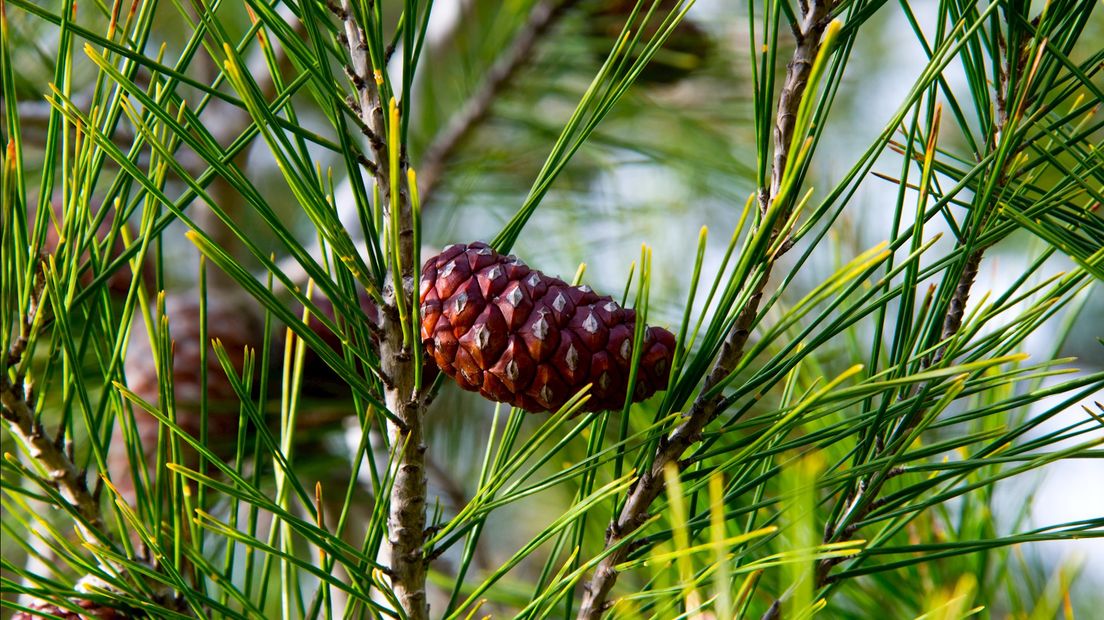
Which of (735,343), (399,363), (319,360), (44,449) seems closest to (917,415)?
(735,343)

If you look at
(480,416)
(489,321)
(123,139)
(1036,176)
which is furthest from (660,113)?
(489,321)

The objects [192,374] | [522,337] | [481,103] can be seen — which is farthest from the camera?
[481,103]

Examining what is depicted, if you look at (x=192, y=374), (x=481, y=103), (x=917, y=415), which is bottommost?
(x=192, y=374)

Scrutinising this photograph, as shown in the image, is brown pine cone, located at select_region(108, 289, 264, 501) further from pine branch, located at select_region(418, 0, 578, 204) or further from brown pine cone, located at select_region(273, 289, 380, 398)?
pine branch, located at select_region(418, 0, 578, 204)

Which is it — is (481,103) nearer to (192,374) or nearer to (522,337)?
(192,374)

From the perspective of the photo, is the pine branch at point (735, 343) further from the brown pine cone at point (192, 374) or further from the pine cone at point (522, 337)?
the brown pine cone at point (192, 374)

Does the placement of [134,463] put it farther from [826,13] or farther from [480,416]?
[480,416]
